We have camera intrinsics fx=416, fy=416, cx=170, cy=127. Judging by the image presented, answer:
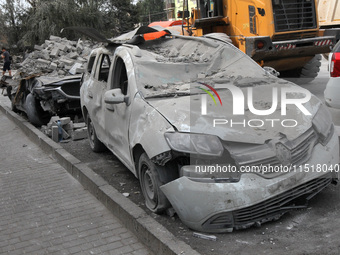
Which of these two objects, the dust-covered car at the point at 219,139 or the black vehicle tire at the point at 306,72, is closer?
the dust-covered car at the point at 219,139

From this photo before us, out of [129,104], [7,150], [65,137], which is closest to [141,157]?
[129,104]

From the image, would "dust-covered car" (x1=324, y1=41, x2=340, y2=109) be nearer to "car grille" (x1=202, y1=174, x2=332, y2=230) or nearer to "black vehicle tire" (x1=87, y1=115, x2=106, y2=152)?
"car grille" (x1=202, y1=174, x2=332, y2=230)

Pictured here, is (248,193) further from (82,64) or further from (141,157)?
(82,64)

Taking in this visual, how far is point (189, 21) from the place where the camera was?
483 inches

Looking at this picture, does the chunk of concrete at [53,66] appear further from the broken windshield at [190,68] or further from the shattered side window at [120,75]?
the shattered side window at [120,75]

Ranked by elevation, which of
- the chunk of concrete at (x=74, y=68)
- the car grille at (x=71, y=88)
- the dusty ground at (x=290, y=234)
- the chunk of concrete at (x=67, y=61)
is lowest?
the dusty ground at (x=290, y=234)

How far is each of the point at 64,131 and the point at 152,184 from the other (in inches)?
179

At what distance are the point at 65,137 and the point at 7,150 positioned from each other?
46.3 inches

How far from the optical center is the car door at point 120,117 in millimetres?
4902

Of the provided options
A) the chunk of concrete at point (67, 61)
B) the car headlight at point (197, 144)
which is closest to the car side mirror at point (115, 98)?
the car headlight at point (197, 144)

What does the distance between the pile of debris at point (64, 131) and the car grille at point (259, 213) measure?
499cm

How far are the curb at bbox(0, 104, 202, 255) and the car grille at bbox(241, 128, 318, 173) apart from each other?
0.94 meters

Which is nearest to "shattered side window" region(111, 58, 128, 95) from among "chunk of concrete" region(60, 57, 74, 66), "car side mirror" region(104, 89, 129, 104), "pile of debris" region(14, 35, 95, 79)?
"car side mirror" region(104, 89, 129, 104)

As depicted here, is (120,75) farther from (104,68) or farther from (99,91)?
(104,68)
